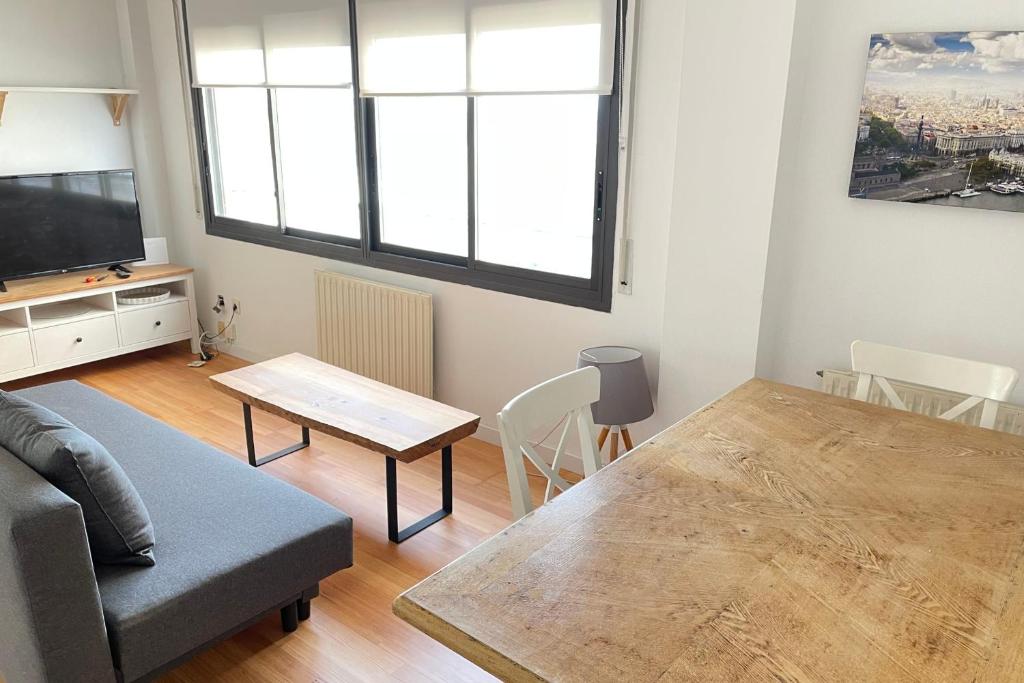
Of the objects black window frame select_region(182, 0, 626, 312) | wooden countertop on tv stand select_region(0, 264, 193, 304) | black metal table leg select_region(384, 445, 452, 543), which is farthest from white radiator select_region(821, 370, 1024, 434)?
wooden countertop on tv stand select_region(0, 264, 193, 304)

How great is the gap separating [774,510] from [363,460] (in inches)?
94.2

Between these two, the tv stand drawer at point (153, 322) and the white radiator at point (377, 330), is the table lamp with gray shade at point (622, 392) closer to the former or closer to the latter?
the white radiator at point (377, 330)

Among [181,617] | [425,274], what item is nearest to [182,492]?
[181,617]

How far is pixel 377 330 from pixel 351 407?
1.03 meters

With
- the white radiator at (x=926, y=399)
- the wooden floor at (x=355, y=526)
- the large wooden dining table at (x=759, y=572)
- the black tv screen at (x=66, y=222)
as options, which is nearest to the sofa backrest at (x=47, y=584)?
the wooden floor at (x=355, y=526)

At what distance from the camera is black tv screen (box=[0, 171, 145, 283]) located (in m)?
4.30

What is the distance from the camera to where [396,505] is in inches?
117

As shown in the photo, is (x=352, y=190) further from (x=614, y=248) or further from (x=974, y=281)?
(x=974, y=281)

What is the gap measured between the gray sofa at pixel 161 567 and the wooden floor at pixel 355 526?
0.49 feet

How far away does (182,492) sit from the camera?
8.10 feet

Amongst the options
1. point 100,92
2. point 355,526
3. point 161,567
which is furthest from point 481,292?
point 100,92

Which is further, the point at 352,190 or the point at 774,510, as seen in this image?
the point at 352,190

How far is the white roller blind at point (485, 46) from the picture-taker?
302 centimetres

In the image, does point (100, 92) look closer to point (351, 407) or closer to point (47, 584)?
point (351, 407)
